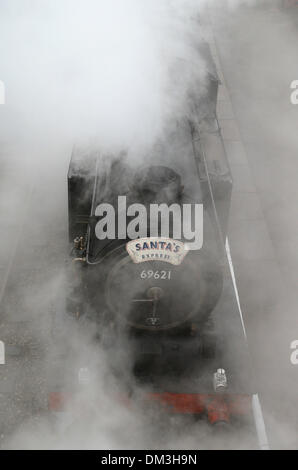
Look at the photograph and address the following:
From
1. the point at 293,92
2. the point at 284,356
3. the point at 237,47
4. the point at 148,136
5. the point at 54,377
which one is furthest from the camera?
the point at 237,47

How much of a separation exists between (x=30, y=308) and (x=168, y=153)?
6.45ft

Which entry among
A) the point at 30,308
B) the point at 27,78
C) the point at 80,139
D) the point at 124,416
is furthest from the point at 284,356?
the point at 27,78

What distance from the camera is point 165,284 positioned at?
3080 mm

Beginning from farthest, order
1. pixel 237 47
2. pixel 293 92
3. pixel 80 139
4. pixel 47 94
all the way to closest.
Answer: pixel 237 47 → pixel 293 92 → pixel 47 94 → pixel 80 139

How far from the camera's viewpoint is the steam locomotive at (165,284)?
9.92 ft

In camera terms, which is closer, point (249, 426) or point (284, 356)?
point (249, 426)

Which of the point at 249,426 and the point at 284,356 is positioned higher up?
the point at 284,356

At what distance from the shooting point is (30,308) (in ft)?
14.6

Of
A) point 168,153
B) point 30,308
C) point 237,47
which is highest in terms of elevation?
point 237,47

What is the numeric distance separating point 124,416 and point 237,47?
9538mm

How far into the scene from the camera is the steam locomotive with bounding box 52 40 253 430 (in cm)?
302

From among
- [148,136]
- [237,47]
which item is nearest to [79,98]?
[148,136]

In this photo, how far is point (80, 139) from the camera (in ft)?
14.5

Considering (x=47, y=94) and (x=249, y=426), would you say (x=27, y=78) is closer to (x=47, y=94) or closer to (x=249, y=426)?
(x=47, y=94)
